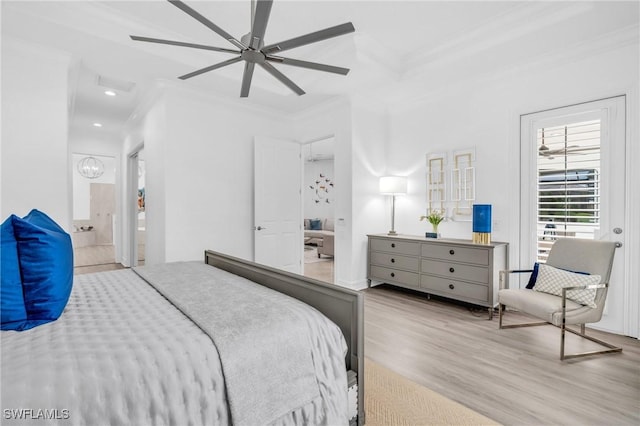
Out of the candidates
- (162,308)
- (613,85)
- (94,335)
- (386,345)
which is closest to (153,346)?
(94,335)

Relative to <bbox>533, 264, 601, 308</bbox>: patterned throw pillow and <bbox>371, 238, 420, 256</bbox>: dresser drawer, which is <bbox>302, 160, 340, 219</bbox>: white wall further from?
<bbox>533, 264, 601, 308</bbox>: patterned throw pillow

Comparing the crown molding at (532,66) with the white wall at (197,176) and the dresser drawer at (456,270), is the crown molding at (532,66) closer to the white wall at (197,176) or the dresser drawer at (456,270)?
the dresser drawer at (456,270)

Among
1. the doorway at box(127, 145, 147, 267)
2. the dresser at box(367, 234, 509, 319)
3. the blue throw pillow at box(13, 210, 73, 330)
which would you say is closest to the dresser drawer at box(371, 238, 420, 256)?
the dresser at box(367, 234, 509, 319)

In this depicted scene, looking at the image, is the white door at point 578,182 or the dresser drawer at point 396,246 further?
the dresser drawer at point 396,246

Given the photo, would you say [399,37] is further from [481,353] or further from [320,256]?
[320,256]

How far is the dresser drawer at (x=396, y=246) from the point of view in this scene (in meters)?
3.87

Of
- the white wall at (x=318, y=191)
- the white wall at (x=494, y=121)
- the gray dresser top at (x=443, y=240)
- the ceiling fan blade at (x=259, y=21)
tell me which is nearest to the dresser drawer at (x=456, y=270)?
the gray dresser top at (x=443, y=240)

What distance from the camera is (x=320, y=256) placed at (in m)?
7.21

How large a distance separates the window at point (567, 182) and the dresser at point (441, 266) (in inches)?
20.2

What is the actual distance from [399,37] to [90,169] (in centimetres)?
798

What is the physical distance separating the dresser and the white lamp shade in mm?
623

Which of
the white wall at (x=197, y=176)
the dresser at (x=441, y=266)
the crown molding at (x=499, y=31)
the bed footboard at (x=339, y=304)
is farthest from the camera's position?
the white wall at (x=197, y=176)

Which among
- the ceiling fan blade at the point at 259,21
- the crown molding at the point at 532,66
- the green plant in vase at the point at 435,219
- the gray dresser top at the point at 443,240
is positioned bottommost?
the gray dresser top at the point at 443,240

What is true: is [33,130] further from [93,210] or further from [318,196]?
[93,210]
